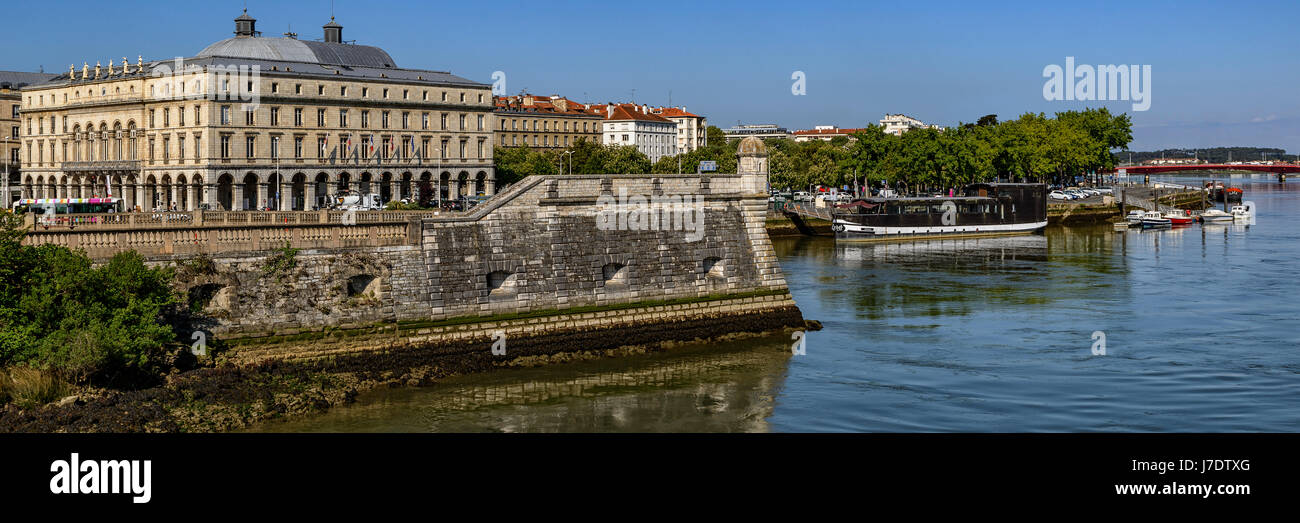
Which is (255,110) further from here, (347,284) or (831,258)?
(347,284)

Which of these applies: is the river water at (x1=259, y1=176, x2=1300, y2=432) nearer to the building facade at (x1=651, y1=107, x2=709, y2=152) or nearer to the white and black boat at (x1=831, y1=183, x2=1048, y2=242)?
the white and black boat at (x1=831, y1=183, x2=1048, y2=242)

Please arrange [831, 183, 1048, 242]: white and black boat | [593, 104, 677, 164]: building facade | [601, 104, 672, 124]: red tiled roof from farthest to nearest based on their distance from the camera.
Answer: [601, 104, 672, 124]: red tiled roof
[593, 104, 677, 164]: building facade
[831, 183, 1048, 242]: white and black boat

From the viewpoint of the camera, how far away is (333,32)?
96.3 meters

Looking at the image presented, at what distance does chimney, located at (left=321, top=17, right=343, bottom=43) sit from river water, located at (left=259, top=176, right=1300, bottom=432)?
57.8m

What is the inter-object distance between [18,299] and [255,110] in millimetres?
61293

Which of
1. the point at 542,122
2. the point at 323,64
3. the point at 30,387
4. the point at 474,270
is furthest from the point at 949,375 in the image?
the point at 542,122

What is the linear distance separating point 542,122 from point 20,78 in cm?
5435

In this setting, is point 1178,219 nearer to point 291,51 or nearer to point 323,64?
point 323,64

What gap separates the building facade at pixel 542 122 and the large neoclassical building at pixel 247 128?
44.3 metres

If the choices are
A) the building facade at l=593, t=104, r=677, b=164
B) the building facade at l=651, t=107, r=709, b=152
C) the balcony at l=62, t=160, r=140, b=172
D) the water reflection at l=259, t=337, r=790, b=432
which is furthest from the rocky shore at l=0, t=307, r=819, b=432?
the building facade at l=651, t=107, r=709, b=152

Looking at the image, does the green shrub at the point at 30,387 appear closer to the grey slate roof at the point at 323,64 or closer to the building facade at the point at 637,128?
the grey slate roof at the point at 323,64

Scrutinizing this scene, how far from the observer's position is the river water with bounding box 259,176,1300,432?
25125mm
